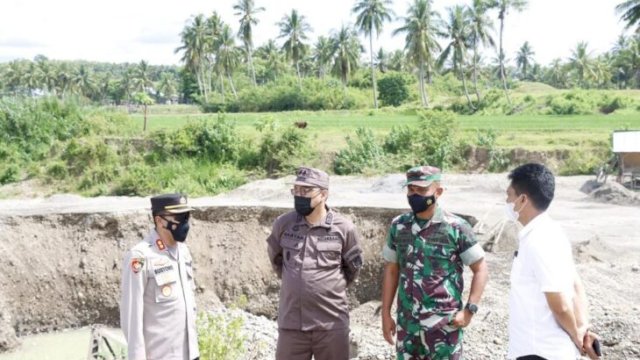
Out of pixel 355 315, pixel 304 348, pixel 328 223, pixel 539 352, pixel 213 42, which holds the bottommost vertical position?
pixel 355 315

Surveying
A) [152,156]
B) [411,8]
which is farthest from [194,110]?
[152,156]

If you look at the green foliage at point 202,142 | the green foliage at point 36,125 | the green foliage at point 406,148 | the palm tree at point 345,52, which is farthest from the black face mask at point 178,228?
the palm tree at point 345,52

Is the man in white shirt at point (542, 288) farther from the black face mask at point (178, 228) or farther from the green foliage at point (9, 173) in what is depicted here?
the green foliage at point (9, 173)

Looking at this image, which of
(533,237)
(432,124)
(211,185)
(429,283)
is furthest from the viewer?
(432,124)

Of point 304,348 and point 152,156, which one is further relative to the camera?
point 152,156

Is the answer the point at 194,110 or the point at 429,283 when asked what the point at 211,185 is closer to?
the point at 429,283

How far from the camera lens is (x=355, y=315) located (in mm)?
10164

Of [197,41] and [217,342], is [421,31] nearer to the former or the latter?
[197,41]

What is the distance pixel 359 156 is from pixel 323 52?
50.4 m

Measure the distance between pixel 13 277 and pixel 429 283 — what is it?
8.60 metres

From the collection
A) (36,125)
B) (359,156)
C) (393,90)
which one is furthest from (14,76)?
(359,156)

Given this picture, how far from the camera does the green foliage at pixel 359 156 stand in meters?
26.7

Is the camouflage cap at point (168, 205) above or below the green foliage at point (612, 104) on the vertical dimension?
below

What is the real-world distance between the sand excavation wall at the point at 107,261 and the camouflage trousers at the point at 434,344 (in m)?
6.34
